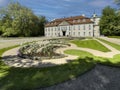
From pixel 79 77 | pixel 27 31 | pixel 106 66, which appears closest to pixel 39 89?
pixel 79 77

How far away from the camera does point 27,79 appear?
9.02 metres

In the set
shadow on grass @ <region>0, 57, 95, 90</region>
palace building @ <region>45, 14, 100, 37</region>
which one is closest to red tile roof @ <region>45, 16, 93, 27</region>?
palace building @ <region>45, 14, 100, 37</region>

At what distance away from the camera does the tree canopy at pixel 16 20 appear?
2435 inches

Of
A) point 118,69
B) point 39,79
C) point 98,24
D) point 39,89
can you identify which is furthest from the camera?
point 98,24

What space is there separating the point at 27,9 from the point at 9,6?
6415 mm

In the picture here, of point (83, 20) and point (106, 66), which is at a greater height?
point (83, 20)

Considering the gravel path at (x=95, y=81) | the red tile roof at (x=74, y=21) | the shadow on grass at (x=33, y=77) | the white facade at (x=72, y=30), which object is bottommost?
the gravel path at (x=95, y=81)

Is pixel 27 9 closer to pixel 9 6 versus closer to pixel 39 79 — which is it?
pixel 9 6

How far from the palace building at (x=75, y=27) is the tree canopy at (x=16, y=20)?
19.0m

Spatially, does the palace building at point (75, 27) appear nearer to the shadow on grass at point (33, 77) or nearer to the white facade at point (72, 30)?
the white facade at point (72, 30)

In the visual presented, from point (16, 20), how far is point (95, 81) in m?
56.3

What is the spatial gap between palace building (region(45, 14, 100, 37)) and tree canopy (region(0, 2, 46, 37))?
19030 mm

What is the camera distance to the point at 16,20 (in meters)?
61.7

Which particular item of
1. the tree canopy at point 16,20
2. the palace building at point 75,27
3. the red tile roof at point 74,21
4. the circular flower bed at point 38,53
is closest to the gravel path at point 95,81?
the circular flower bed at point 38,53
